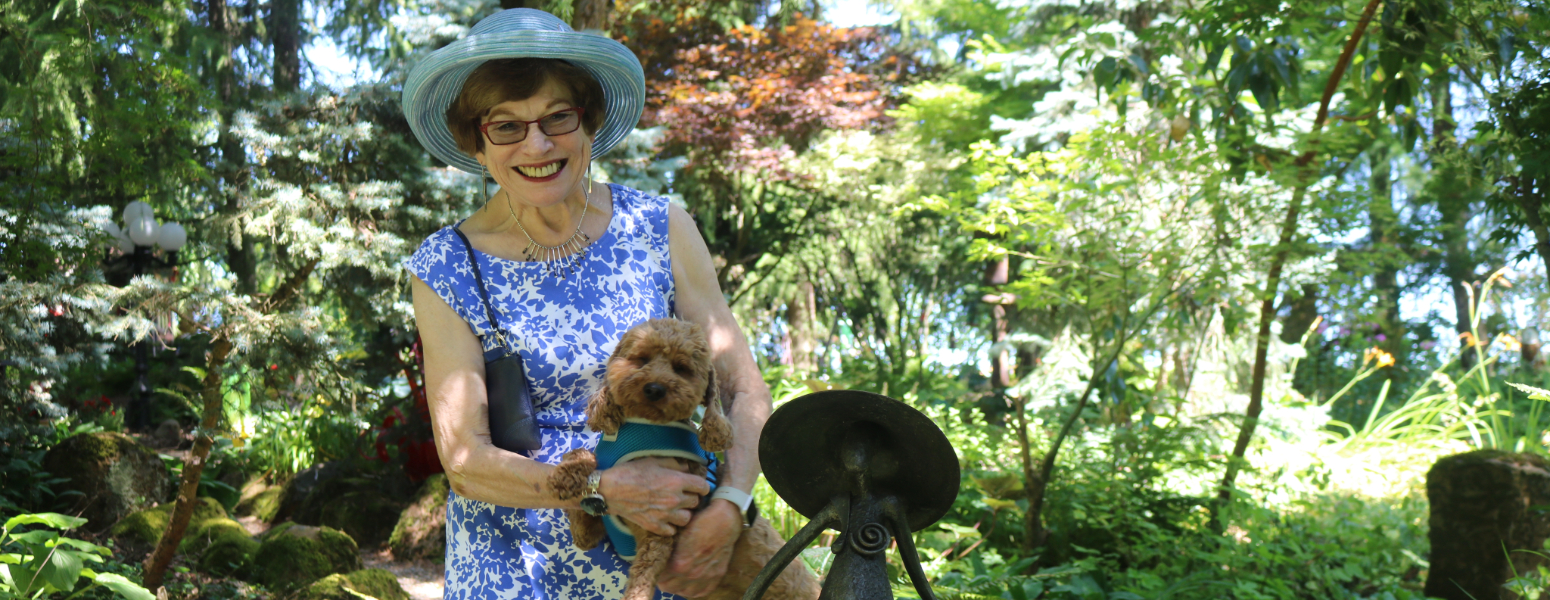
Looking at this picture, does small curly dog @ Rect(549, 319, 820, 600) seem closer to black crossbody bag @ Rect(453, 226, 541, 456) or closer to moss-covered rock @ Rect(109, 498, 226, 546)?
black crossbody bag @ Rect(453, 226, 541, 456)

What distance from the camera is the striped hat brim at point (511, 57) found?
163cm

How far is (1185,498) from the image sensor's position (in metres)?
5.10

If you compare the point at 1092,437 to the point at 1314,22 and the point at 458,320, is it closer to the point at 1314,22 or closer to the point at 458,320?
the point at 1314,22

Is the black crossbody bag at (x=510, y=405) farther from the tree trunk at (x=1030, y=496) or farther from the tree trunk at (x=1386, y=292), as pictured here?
the tree trunk at (x=1386, y=292)

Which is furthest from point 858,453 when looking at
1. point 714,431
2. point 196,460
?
point 196,460

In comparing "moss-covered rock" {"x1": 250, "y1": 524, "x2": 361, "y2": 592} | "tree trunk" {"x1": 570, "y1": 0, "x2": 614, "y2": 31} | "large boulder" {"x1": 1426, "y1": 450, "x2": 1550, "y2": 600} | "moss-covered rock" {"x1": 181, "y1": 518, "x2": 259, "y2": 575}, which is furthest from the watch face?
"moss-covered rock" {"x1": 181, "y1": 518, "x2": 259, "y2": 575}

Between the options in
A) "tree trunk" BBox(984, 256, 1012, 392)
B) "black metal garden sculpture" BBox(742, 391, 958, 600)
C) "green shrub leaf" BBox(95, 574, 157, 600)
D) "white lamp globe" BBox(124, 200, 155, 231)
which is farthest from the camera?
"tree trunk" BBox(984, 256, 1012, 392)

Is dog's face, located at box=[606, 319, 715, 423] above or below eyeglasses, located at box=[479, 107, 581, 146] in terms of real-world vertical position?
below

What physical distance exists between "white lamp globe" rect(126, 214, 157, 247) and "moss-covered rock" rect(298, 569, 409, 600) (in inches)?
117

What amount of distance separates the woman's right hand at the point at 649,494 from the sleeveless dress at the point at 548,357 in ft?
0.71

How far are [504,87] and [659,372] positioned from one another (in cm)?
66

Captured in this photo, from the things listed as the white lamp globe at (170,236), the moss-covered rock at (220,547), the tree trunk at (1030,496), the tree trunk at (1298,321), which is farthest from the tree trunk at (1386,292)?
the white lamp globe at (170,236)

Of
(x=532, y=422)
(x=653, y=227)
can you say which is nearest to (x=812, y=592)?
(x=532, y=422)

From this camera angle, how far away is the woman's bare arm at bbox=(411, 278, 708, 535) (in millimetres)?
1447
